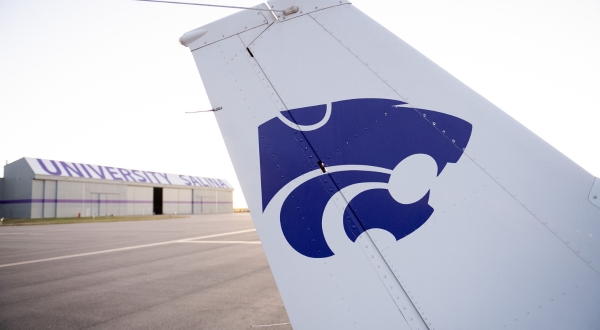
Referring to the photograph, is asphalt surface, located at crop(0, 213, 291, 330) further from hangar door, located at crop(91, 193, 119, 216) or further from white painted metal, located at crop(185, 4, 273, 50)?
hangar door, located at crop(91, 193, 119, 216)

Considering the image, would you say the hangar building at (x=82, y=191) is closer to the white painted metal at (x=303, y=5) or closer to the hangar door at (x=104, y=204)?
the hangar door at (x=104, y=204)

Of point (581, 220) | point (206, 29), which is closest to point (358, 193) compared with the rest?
point (581, 220)

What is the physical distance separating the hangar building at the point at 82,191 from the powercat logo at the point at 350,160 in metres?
41.0

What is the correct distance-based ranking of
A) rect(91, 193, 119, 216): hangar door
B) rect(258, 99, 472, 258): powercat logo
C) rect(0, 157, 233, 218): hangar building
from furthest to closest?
rect(91, 193, 119, 216): hangar door → rect(0, 157, 233, 218): hangar building → rect(258, 99, 472, 258): powercat logo

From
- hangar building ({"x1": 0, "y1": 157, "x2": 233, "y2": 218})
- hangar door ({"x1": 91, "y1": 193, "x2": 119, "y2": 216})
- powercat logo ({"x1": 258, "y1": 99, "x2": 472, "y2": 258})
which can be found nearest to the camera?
powercat logo ({"x1": 258, "y1": 99, "x2": 472, "y2": 258})

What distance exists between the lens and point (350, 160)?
5.90ft

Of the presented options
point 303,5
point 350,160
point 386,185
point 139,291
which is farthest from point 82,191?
point 386,185

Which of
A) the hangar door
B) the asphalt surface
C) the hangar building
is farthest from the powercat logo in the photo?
the hangar door

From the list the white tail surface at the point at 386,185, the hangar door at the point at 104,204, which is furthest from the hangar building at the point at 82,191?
the white tail surface at the point at 386,185

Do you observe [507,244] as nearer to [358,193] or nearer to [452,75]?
[358,193]

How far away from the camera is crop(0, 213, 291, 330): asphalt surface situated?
4879 millimetres

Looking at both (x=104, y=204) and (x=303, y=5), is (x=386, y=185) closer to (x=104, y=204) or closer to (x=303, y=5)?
(x=303, y=5)

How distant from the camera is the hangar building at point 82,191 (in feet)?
114

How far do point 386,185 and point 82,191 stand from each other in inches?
1723
